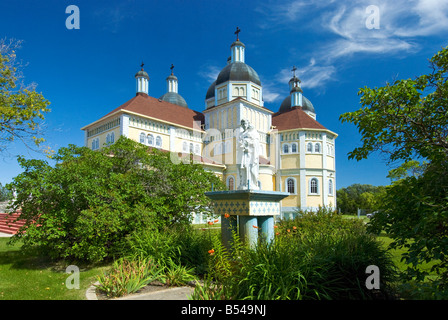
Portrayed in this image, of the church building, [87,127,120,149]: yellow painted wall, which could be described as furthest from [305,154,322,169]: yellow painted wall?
[87,127,120,149]: yellow painted wall

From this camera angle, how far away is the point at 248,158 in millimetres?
8016

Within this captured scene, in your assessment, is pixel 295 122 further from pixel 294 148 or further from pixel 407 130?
pixel 407 130

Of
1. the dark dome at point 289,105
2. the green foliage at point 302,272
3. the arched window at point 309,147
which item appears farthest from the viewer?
the dark dome at point 289,105

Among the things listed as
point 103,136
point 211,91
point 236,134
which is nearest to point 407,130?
point 236,134

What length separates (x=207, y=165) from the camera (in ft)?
103

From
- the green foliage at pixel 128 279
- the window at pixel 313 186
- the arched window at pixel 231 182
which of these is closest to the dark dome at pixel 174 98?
the arched window at pixel 231 182

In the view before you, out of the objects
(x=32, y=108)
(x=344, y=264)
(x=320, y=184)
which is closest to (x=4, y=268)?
(x=32, y=108)

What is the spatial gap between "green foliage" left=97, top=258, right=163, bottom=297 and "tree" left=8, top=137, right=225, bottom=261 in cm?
242

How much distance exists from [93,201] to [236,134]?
24.6 meters

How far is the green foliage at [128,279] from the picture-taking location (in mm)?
6035

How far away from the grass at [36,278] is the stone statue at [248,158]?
15.2 ft

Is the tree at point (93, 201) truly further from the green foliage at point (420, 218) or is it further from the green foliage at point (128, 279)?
the green foliage at point (420, 218)
